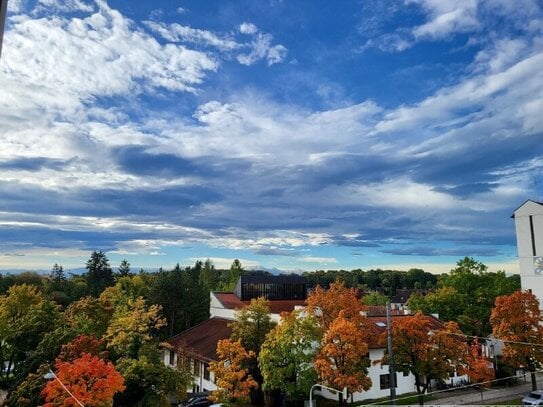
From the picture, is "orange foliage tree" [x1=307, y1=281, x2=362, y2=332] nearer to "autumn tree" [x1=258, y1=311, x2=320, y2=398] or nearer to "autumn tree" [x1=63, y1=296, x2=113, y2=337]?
"autumn tree" [x1=258, y1=311, x2=320, y2=398]

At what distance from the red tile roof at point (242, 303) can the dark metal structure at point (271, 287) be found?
0.88 meters

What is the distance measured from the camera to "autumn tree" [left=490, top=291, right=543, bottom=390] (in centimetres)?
3072

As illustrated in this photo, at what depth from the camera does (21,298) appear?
36938mm

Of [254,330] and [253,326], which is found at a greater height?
[253,326]

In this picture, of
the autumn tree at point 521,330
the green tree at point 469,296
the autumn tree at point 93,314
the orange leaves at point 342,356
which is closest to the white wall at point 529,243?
the green tree at point 469,296

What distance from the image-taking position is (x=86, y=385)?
65.4 ft

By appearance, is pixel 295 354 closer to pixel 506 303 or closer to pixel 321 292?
pixel 321 292

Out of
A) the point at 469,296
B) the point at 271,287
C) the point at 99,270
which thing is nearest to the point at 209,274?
the point at 99,270

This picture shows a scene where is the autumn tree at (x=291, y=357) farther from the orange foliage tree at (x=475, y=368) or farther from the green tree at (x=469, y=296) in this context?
the green tree at (x=469, y=296)

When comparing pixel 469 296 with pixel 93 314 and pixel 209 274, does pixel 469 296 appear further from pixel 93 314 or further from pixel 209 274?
pixel 209 274

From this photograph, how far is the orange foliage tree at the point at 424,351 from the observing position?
2755 centimetres

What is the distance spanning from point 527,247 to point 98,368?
42.7 m

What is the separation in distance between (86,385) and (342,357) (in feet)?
47.7

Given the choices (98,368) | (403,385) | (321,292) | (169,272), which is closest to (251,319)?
(321,292)
